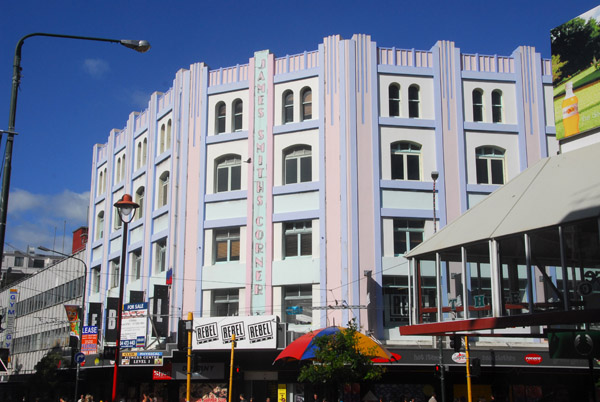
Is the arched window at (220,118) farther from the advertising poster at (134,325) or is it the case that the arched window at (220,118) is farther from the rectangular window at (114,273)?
the rectangular window at (114,273)

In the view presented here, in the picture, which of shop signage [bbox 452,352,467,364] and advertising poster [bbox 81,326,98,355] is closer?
shop signage [bbox 452,352,467,364]

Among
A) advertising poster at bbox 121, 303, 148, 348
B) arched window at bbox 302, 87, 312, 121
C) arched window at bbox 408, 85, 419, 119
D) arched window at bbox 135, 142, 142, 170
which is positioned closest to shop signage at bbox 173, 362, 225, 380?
advertising poster at bbox 121, 303, 148, 348

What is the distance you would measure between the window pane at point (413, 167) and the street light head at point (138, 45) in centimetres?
2136

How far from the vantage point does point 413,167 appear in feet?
115

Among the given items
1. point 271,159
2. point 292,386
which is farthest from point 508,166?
point 292,386

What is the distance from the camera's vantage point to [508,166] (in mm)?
35625

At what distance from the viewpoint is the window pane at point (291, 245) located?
34812 millimetres

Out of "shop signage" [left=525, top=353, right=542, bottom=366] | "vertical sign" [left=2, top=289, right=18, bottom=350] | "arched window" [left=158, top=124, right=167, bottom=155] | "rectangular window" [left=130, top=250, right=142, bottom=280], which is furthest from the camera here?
"vertical sign" [left=2, top=289, right=18, bottom=350]

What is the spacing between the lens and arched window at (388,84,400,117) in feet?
117

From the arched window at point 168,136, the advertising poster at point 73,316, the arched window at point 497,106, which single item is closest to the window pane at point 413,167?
the arched window at point 497,106

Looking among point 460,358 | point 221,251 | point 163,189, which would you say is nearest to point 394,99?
point 221,251

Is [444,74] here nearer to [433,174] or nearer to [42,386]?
[433,174]

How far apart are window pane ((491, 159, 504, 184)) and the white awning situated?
53.8 feet

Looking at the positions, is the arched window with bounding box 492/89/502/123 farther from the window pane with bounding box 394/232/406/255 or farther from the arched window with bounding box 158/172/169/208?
the arched window with bounding box 158/172/169/208
